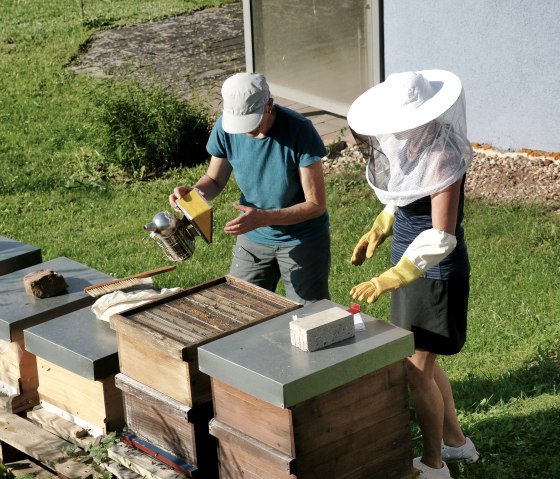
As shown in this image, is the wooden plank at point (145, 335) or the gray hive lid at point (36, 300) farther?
the gray hive lid at point (36, 300)

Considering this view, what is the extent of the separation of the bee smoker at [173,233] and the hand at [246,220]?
20cm

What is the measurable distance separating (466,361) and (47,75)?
7.77 meters

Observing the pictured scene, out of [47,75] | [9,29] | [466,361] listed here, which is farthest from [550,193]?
[9,29]

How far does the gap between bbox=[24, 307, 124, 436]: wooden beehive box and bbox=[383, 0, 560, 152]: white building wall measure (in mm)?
4664

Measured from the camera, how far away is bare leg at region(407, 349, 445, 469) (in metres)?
3.88

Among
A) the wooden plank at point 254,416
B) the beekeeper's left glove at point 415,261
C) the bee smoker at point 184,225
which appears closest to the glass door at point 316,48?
the bee smoker at point 184,225

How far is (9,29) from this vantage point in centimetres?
1373

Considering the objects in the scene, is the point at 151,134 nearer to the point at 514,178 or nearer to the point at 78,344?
the point at 514,178

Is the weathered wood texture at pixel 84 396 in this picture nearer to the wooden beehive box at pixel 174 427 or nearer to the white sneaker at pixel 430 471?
the wooden beehive box at pixel 174 427

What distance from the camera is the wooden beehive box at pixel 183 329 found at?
11.6 ft

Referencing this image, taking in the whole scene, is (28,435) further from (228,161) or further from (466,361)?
(466,361)

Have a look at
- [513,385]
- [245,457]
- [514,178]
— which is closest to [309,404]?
[245,457]

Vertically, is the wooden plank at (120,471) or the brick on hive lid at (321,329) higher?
the brick on hive lid at (321,329)

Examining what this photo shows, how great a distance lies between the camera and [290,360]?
10.8 ft
